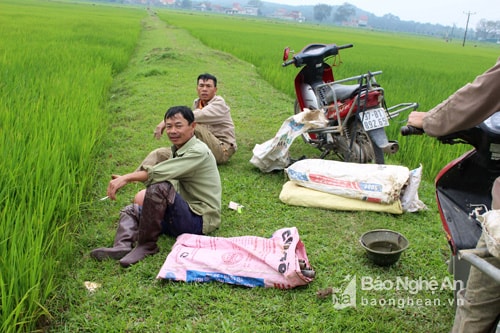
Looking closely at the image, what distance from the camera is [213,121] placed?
169 inches

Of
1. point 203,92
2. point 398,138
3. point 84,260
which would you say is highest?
point 203,92

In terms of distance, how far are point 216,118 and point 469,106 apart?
294cm

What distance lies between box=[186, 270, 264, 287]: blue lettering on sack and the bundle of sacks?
4.08ft

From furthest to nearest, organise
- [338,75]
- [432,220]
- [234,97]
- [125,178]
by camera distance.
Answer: [338,75] → [234,97] → [432,220] → [125,178]

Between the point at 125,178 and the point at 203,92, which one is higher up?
the point at 203,92

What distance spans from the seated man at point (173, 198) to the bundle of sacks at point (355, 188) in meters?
0.88

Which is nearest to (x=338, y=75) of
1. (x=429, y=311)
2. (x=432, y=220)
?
(x=432, y=220)

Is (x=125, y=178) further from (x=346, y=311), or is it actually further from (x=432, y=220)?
(x=432, y=220)

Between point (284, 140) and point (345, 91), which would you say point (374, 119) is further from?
point (284, 140)

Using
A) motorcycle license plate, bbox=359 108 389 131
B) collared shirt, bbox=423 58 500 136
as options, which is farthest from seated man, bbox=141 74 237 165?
collared shirt, bbox=423 58 500 136

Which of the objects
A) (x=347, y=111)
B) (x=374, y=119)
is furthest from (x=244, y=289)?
(x=347, y=111)

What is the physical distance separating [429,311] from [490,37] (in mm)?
110062

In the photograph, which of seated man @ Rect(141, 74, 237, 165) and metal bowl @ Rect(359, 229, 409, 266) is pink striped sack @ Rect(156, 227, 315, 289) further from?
seated man @ Rect(141, 74, 237, 165)

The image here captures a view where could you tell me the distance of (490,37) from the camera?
A: 95.6 meters
